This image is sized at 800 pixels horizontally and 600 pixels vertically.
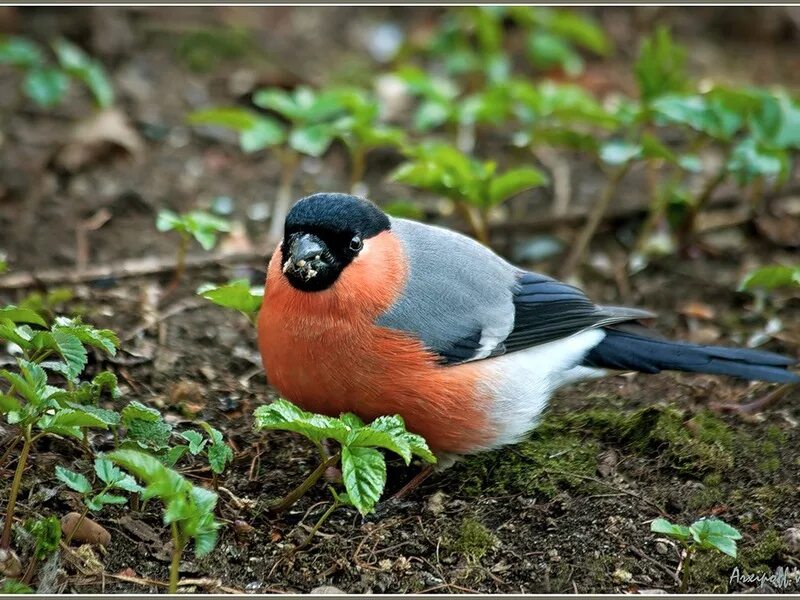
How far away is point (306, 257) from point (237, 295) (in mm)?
448

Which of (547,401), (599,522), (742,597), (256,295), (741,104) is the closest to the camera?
(742,597)

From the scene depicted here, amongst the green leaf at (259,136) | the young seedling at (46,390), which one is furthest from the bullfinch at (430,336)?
the green leaf at (259,136)

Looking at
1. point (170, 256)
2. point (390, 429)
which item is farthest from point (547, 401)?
point (170, 256)

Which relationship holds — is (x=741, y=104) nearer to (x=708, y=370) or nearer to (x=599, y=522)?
(x=708, y=370)

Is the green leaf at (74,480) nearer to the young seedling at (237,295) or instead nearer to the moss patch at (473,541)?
the young seedling at (237,295)

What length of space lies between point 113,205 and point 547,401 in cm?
317

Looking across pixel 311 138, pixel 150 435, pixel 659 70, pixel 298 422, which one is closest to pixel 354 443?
pixel 298 422

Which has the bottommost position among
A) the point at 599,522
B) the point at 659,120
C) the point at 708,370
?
the point at 599,522

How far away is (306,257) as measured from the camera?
Answer: 423 centimetres

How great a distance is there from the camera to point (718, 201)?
687cm

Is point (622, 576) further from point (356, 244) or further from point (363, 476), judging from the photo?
point (356, 244)

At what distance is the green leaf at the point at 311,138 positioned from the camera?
571 cm

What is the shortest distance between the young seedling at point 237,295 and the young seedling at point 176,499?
113 cm

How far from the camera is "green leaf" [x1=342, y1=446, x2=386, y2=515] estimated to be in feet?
11.7
